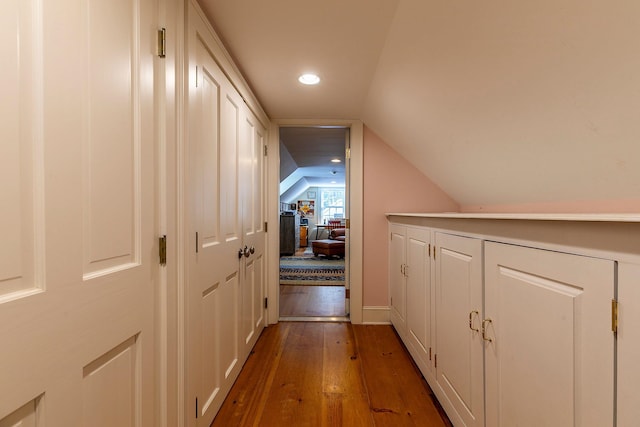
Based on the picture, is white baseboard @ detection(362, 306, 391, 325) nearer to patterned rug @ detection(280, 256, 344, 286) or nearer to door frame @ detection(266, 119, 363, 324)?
door frame @ detection(266, 119, 363, 324)

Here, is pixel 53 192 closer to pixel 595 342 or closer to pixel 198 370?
pixel 198 370

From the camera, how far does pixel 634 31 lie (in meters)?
0.77

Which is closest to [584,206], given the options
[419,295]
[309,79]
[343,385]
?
[419,295]

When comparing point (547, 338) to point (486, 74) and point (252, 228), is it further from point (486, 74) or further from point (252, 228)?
point (252, 228)

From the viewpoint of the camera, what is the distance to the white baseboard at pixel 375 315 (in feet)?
9.37

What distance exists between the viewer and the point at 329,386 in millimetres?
1821

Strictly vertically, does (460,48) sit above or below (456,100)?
above

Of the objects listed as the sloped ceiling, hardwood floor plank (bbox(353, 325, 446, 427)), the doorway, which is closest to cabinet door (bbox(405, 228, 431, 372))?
hardwood floor plank (bbox(353, 325, 446, 427))

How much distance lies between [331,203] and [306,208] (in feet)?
3.15

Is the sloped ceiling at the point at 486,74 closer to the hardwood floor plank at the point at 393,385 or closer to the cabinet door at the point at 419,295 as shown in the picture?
the cabinet door at the point at 419,295

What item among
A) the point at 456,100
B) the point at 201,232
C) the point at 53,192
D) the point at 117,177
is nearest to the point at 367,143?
the point at 456,100

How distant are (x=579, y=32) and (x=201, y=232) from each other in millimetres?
1530

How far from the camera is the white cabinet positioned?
5.91ft

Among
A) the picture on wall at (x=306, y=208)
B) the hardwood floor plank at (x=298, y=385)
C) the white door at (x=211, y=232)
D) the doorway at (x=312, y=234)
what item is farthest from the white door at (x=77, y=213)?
the picture on wall at (x=306, y=208)
